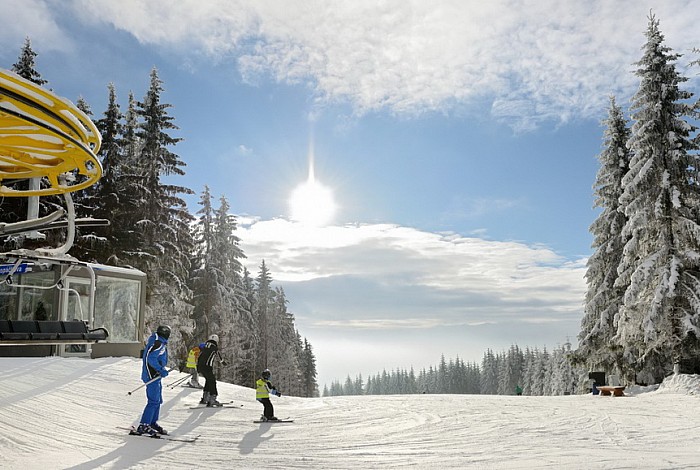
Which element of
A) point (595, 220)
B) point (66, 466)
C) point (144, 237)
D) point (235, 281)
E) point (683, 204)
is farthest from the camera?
point (235, 281)

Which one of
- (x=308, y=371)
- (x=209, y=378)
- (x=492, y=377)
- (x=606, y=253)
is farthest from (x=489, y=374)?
(x=209, y=378)

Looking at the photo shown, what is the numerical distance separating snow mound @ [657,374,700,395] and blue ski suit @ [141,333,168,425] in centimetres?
1693

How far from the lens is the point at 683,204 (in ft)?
71.1

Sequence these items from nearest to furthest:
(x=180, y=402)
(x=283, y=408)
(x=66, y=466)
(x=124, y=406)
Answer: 1. (x=66, y=466)
2. (x=124, y=406)
3. (x=180, y=402)
4. (x=283, y=408)

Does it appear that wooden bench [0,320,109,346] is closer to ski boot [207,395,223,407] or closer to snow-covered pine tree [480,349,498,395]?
ski boot [207,395,223,407]

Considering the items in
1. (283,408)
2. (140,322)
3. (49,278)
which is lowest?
(283,408)

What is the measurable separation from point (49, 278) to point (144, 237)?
10367 millimetres

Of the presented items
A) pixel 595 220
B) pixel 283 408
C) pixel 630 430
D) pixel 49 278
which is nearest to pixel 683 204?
pixel 595 220

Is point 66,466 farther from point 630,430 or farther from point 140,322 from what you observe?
point 140,322

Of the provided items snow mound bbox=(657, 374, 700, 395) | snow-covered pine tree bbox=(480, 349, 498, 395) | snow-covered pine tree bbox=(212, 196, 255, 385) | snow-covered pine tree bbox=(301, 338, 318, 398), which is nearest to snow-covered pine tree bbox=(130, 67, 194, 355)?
snow-covered pine tree bbox=(212, 196, 255, 385)

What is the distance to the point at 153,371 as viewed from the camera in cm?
1016

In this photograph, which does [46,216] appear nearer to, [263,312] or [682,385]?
[682,385]

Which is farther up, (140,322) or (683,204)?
(683,204)

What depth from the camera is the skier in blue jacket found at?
400 inches
